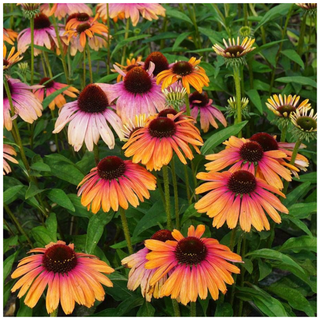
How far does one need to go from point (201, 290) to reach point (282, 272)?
109 centimetres

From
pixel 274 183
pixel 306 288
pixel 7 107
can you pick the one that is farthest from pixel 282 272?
pixel 7 107

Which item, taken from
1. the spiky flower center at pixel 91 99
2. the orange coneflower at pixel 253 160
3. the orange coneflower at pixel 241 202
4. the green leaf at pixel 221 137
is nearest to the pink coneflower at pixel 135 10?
the spiky flower center at pixel 91 99

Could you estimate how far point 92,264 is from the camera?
1246 millimetres

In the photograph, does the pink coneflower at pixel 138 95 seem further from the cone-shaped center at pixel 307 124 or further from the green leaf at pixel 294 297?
the green leaf at pixel 294 297

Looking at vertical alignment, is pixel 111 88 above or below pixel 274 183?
above

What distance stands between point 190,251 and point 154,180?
0.24 metres

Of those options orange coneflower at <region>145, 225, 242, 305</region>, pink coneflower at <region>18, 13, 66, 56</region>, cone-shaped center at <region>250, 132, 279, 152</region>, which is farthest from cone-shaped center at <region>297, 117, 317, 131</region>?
pink coneflower at <region>18, 13, 66, 56</region>

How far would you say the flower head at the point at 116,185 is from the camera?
51.4 inches

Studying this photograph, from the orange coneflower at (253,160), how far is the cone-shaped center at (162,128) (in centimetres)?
14

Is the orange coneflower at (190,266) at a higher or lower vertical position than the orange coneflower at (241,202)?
lower

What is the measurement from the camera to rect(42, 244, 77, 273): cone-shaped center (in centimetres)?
121

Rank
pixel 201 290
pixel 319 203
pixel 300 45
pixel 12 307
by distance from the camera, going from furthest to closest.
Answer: pixel 300 45
pixel 12 307
pixel 319 203
pixel 201 290

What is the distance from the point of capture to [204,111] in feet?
6.05

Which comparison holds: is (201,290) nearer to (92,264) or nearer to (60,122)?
(92,264)
